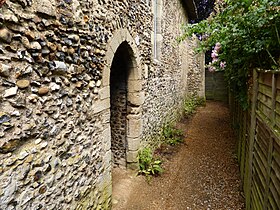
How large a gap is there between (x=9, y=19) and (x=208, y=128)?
7565mm

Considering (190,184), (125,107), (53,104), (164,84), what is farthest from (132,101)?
(53,104)

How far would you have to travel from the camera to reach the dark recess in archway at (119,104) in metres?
4.54

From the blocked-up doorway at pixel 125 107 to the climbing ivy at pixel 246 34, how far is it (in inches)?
57.9

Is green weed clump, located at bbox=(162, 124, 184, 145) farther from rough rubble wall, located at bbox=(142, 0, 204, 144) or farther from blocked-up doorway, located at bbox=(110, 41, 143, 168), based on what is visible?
blocked-up doorway, located at bbox=(110, 41, 143, 168)

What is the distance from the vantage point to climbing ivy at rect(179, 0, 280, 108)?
107 inches

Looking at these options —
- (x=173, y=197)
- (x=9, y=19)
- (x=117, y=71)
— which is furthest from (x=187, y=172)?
(x=9, y=19)

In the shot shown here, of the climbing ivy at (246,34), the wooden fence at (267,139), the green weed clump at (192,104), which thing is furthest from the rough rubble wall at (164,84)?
the wooden fence at (267,139)

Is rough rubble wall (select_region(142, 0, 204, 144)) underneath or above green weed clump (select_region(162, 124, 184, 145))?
above

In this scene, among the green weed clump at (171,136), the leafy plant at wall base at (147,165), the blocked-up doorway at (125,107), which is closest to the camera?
the blocked-up doorway at (125,107)

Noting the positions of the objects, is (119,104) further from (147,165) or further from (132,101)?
(147,165)

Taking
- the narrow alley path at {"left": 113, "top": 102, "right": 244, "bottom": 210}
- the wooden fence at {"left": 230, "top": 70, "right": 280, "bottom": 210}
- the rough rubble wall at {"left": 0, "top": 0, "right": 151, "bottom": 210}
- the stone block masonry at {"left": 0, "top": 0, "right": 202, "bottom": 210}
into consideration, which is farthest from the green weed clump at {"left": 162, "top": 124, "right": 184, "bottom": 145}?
the wooden fence at {"left": 230, "top": 70, "right": 280, "bottom": 210}

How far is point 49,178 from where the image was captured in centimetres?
218

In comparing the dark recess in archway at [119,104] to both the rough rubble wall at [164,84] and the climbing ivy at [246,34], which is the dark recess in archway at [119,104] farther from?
the climbing ivy at [246,34]

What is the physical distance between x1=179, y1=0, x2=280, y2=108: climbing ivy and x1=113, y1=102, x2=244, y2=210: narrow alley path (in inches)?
68.3
